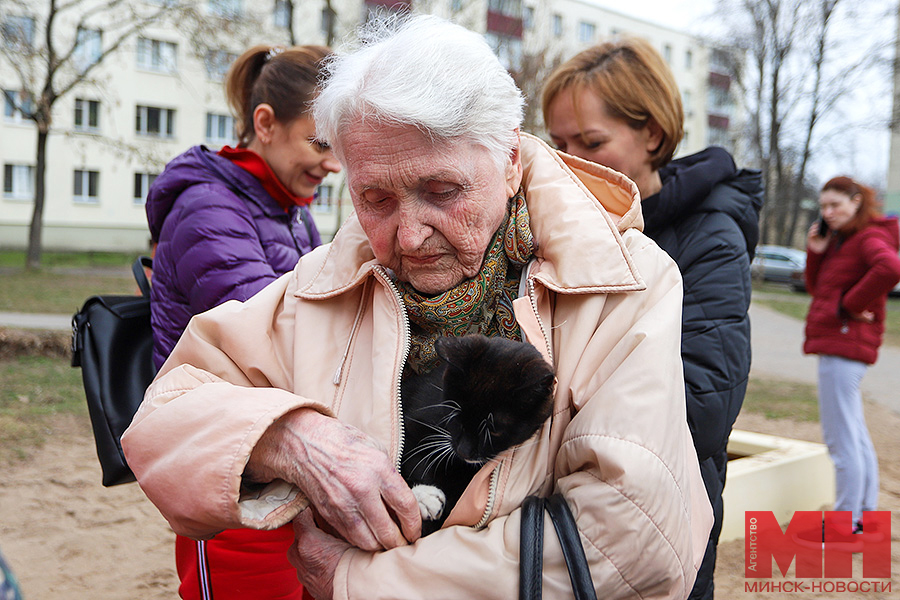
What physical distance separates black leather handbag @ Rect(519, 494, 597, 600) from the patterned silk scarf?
1.56ft

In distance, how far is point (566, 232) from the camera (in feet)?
5.13

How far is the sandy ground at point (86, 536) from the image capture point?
3826 mm

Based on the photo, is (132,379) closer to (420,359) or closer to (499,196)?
(420,359)

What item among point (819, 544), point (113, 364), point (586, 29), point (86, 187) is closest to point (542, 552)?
point (113, 364)

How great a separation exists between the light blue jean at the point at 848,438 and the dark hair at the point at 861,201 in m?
0.95

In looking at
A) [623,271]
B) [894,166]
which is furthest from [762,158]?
[623,271]

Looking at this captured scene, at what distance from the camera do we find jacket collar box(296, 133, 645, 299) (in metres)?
1.51

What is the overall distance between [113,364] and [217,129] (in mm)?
32767

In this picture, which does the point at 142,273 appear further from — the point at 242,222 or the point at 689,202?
the point at 689,202

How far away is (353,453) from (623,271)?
66cm

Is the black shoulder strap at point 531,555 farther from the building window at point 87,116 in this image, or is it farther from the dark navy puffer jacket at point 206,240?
the building window at point 87,116

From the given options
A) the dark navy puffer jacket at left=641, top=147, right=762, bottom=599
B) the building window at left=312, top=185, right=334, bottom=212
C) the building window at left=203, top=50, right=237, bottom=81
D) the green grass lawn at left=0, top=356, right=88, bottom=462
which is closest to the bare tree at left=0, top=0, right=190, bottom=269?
the building window at left=203, top=50, right=237, bottom=81

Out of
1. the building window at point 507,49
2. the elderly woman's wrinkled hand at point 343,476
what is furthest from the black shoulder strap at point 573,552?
the building window at point 507,49

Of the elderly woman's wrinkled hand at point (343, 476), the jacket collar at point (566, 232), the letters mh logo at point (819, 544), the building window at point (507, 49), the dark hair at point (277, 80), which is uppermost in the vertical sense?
the building window at point (507, 49)
